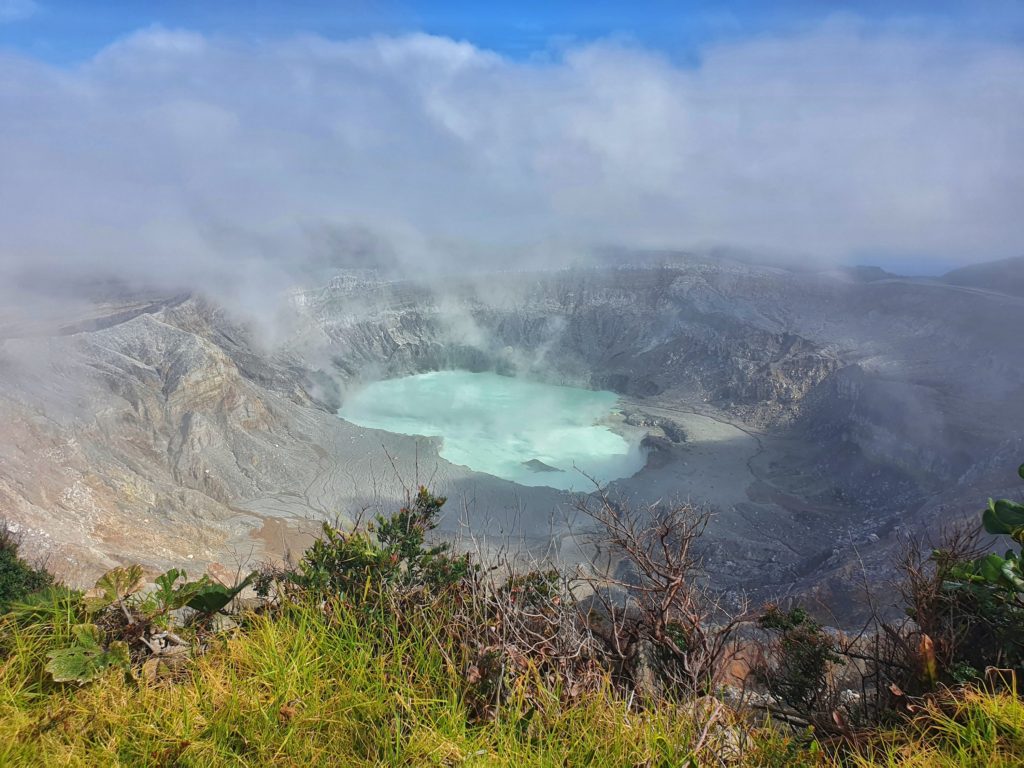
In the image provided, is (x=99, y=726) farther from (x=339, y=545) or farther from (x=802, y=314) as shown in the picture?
(x=802, y=314)

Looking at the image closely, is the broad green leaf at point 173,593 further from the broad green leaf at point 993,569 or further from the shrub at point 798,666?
the broad green leaf at point 993,569

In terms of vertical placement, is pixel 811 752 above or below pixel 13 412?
above

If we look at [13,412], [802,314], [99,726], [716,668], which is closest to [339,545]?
[99,726]

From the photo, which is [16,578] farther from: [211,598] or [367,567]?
[367,567]

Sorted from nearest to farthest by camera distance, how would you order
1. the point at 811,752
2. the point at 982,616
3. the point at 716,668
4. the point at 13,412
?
the point at 811,752 < the point at 982,616 < the point at 716,668 < the point at 13,412

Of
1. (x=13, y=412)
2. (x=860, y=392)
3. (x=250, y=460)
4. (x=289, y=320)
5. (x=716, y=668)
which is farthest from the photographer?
(x=289, y=320)

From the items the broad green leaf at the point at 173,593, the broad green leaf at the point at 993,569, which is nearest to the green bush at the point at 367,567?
the broad green leaf at the point at 173,593

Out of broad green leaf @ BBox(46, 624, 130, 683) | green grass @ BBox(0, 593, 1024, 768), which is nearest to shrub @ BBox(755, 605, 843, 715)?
green grass @ BBox(0, 593, 1024, 768)
